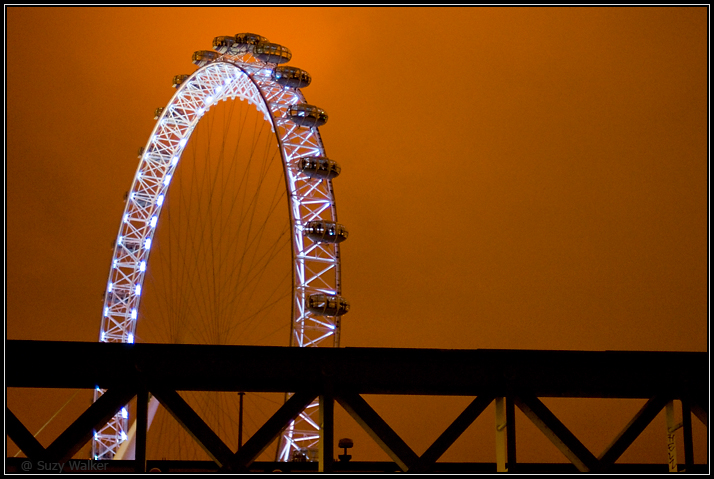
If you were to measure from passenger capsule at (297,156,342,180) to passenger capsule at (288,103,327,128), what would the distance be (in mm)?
832

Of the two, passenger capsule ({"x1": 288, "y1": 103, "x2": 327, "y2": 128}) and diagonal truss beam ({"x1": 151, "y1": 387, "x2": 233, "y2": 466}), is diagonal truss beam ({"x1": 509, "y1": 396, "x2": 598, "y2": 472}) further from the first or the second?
passenger capsule ({"x1": 288, "y1": 103, "x2": 327, "y2": 128})

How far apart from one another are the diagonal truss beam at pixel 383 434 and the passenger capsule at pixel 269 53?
17.8 m

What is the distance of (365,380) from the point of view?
612 cm

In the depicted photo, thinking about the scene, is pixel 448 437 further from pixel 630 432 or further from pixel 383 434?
pixel 630 432

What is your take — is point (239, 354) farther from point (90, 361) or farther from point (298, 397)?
point (90, 361)

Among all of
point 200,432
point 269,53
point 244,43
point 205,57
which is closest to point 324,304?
point 269,53

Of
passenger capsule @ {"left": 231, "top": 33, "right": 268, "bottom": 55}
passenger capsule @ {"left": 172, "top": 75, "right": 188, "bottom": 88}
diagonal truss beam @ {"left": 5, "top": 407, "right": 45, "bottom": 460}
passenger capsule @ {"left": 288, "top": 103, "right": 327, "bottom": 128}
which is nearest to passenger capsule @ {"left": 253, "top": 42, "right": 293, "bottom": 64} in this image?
passenger capsule @ {"left": 231, "top": 33, "right": 268, "bottom": 55}

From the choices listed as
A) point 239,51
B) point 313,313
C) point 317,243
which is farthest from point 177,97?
point 313,313

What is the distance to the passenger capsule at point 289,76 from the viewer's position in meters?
22.5

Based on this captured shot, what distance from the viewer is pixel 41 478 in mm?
5246

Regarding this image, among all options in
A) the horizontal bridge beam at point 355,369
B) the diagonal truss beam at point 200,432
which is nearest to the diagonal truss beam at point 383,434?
the horizontal bridge beam at point 355,369

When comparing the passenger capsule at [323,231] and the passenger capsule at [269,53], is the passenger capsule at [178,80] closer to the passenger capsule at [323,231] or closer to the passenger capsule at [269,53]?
the passenger capsule at [269,53]

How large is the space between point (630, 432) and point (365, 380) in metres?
1.80

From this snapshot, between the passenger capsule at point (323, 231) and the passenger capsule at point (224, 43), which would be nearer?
the passenger capsule at point (323, 231)
